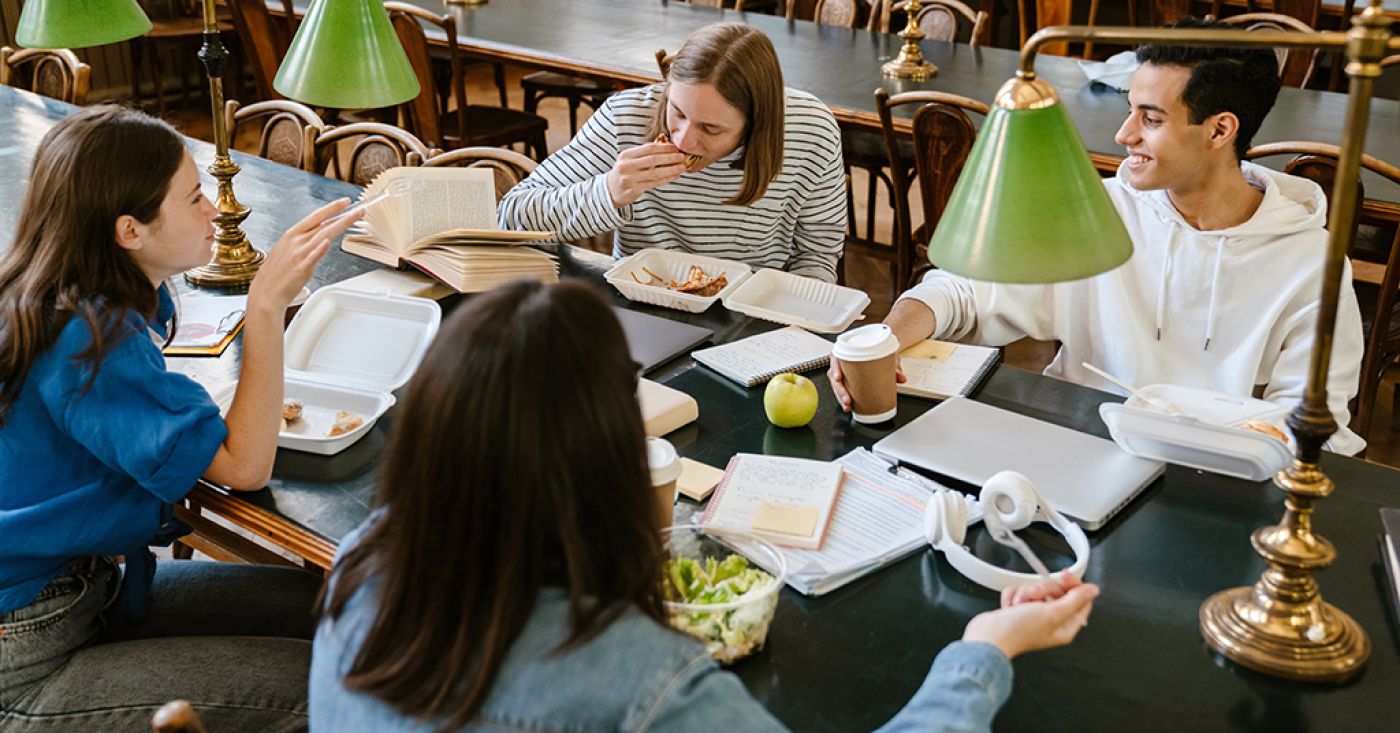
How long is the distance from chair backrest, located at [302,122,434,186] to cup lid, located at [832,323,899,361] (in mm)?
1410

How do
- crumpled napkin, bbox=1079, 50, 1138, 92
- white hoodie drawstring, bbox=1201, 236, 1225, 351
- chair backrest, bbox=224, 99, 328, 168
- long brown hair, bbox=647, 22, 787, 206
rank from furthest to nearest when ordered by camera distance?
1. crumpled napkin, bbox=1079, 50, 1138, 92
2. chair backrest, bbox=224, 99, 328, 168
3. long brown hair, bbox=647, 22, 787, 206
4. white hoodie drawstring, bbox=1201, 236, 1225, 351

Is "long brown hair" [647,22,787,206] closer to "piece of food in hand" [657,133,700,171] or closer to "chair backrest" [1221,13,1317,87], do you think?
"piece of food in hand" [657,133,700,171]

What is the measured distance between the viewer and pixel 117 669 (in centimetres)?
170

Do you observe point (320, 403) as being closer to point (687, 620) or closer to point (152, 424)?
point (152, 424)

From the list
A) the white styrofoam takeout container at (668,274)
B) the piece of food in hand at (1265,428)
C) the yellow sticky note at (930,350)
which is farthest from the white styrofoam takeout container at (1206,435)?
the white styrofoam takeout container at (668,274)

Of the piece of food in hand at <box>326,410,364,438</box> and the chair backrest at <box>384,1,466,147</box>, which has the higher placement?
the chair backrest at <box>384,1,466,147</box>

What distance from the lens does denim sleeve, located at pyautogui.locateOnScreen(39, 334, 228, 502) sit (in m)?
1.63

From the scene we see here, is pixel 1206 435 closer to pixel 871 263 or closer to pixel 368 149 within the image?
pixel 368 149

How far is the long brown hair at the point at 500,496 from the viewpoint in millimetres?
1001

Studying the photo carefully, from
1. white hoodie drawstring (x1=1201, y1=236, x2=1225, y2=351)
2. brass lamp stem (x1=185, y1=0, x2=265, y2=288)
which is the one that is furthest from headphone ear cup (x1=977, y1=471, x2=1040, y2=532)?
brass lamp stem (x1=185, y1=0, x2=265, y2=288)

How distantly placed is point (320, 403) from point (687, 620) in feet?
2.81

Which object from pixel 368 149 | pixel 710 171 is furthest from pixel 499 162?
pixel 710 171

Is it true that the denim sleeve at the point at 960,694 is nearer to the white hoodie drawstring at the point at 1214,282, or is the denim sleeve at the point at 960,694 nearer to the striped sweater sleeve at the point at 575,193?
the white hoodie drawstring at the point at 1214,282


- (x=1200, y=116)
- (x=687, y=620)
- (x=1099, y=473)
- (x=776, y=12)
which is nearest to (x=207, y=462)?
(x=687, y=620)
